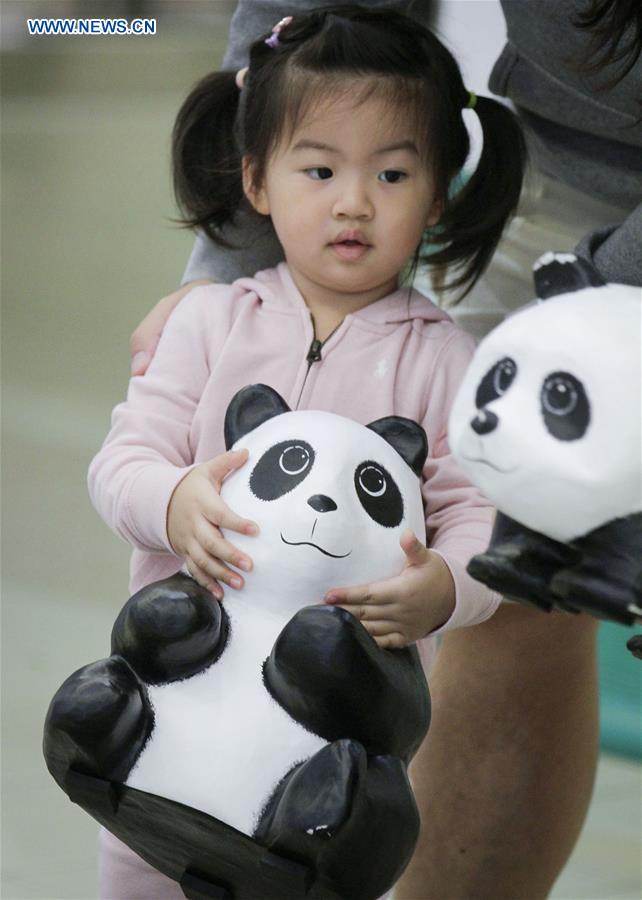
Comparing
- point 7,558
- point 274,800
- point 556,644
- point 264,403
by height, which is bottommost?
point 7,558

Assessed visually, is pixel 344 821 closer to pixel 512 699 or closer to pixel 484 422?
pixel 484 422

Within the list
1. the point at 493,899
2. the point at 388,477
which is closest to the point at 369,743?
the point at 388,477

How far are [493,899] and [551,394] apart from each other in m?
0.84

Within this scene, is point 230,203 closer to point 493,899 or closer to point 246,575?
point 246,575

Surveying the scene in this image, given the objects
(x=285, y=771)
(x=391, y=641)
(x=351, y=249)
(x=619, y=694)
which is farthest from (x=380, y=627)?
(x=619, y=694)

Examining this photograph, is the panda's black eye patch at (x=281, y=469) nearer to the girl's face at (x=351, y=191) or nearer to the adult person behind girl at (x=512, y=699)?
the girl's face at (x=351, y=191)

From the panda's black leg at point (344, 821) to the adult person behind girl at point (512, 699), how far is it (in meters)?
0.53

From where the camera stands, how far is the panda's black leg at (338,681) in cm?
89

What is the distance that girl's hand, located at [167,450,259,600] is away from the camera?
0.95m

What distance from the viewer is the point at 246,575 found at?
951mm

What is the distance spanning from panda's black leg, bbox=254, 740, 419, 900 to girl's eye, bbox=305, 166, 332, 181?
48 cm

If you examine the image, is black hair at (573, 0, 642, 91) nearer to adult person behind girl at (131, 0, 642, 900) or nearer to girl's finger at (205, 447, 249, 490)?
adult person behind girl at (131, 0, 642, 900)

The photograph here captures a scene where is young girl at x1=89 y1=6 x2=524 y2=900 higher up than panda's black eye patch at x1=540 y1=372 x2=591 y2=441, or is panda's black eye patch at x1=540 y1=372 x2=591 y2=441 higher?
panda's black eye patch at x1=540 y1=372 x2=591 y2=441

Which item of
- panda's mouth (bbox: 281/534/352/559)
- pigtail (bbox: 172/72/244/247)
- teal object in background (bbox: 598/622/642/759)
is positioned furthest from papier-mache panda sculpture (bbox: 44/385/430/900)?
teal object in background (bbox: 598/622/642/759)
